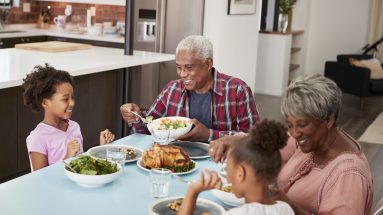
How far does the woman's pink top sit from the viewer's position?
166 centimetres

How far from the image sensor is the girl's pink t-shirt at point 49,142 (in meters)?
2.37

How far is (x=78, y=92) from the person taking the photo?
4195 millimetres

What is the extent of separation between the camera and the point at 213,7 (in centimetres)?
588

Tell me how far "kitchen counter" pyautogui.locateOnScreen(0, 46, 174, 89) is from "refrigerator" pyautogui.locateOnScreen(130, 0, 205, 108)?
815 mm

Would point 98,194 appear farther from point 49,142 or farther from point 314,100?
point 314,100

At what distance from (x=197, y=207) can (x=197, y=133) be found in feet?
2.80

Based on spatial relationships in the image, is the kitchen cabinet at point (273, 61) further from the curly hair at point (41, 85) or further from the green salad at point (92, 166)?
the green salad at point (92, 166)

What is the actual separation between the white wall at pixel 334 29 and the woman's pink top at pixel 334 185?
8.02 m

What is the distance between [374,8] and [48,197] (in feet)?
27.8

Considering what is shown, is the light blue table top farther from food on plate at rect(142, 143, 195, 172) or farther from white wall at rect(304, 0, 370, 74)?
white wall at rect(304, 0, 370, 74)

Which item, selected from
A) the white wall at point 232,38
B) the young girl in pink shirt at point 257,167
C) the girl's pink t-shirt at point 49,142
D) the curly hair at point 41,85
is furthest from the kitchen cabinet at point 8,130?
the white wall at point 232,38

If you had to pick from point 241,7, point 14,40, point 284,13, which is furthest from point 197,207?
point 284,13

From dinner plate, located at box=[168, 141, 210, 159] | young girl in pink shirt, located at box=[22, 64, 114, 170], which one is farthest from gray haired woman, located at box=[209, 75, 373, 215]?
young girl in pink shirt, located at box=[22, 64, 114, 170]

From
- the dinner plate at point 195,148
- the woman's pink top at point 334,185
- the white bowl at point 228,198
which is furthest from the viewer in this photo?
the dinner plate at point 195,148
